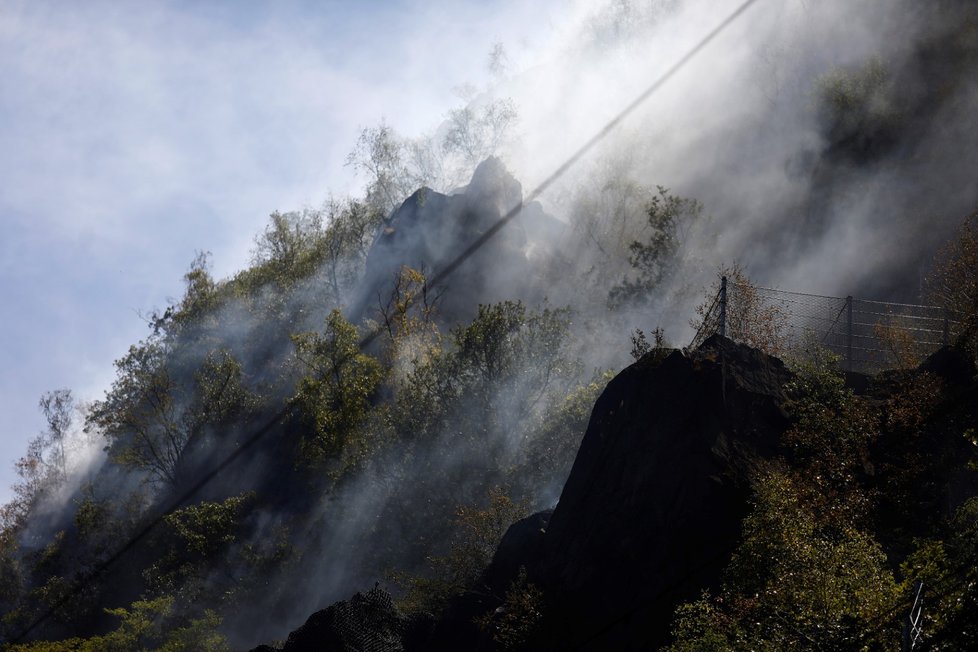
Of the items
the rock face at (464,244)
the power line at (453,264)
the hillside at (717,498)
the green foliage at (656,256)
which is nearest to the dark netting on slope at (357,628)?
the hillside at (717,498)

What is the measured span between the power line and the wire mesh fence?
34.4 meters

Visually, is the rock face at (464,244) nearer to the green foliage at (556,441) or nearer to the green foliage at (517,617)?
the green foliage at (556,441)

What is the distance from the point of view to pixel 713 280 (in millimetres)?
56906

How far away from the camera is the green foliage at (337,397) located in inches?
1966

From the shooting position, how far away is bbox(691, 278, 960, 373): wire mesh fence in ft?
105

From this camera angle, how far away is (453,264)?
72.2 meters


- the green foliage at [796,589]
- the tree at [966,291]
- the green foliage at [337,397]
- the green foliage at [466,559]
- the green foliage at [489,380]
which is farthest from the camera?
the green foliage at [337,397]

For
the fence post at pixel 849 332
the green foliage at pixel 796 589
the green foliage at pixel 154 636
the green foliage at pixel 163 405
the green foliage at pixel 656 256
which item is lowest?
the green foliage at pixel 796 589

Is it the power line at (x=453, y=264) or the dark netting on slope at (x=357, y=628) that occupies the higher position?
the power line at (x=453, y=264)

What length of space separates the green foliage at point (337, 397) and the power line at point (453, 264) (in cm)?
608

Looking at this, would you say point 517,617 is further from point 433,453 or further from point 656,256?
point 656,256

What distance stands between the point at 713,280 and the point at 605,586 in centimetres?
3316

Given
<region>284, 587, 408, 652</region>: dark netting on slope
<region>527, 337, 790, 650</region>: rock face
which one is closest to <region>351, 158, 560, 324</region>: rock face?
<region>284, 587, 408, 652</region>: dark netting on slope

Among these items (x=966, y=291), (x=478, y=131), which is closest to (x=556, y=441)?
(x=966, y=291)
